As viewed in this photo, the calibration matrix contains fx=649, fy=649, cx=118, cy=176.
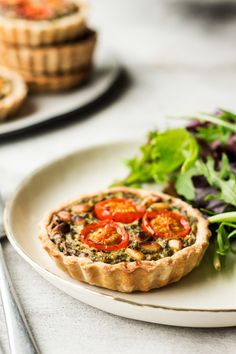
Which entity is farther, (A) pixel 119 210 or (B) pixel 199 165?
(B) pixel 199 165

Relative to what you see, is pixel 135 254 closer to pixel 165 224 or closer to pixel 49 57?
pixel 165 224

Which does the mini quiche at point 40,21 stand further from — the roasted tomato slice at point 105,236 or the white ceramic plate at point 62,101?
the roasted tomato slice at point 105,236

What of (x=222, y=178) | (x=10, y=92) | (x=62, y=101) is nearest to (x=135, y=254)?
(x=222, y=178)

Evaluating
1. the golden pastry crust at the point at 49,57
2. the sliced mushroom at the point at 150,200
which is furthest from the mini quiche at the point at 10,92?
the sliced mushroom at the point at 150,200

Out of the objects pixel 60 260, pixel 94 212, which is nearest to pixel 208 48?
pixel 94 212

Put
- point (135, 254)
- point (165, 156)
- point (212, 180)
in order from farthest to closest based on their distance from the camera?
point (165, 156) → point (212, 180) → point (135, 254)

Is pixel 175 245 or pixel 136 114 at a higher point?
pixel 175 245

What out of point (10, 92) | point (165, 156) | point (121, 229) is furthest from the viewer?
point (10, 92)
